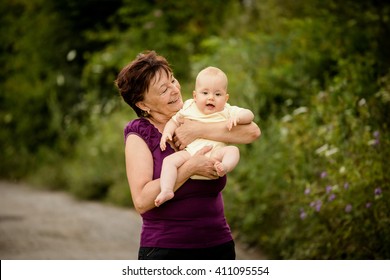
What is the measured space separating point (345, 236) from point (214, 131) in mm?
2423

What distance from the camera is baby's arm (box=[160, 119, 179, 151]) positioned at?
321cm

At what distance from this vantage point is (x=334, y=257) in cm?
563

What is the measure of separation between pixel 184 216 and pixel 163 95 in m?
0.56

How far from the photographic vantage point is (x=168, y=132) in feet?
10.6

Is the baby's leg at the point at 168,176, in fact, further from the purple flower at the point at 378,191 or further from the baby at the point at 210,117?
the purple flower at the point at 378,191

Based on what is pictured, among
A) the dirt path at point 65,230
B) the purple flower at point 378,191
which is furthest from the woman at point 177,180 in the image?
the dirt path at point 65,230

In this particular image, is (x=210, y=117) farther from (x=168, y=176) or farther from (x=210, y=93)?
(x=168, y=176)

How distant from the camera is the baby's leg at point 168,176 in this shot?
3.07m

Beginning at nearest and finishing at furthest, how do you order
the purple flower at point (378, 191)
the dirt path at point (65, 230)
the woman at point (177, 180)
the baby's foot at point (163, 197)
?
the baby's foot at point (163, 197) → the woman at point (177, 180) → the purple flower at point (378, 191) → the dirt path at point (65, 230)

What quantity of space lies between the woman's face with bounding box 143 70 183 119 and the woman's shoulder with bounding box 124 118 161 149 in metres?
0.09

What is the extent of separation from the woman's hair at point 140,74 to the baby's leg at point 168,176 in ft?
1.16

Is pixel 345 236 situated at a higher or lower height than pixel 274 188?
lower
